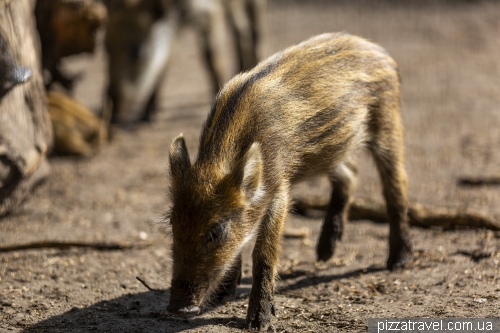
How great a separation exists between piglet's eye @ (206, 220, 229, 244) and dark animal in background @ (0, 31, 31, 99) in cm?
190

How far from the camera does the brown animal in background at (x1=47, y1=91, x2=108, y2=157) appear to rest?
779 centimetres

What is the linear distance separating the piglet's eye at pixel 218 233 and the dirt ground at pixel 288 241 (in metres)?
0.52

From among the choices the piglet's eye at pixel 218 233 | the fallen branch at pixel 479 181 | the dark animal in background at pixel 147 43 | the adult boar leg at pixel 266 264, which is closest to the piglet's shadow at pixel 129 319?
the adult boar leg at pixel 266 264

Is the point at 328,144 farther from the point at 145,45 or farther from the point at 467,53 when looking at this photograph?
the point at 467,53

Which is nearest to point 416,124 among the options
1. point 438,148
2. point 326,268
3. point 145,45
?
point 438,148

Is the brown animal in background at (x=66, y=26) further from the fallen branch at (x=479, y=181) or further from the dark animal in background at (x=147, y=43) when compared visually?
the fallen branch at (x=479, y=181)

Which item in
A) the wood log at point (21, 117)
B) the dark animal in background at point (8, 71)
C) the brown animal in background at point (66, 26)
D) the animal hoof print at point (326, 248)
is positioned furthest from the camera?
the brown animal in background at point (66, 26)

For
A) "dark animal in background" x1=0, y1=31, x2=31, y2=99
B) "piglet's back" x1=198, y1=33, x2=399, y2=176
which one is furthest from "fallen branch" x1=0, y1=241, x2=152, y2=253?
"piglet's back" x1=198, y1=33, x2=399, y2=176

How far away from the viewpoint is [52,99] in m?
7.81

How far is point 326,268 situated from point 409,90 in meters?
5.73

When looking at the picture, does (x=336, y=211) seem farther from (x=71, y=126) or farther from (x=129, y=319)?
(x=71, y=126)

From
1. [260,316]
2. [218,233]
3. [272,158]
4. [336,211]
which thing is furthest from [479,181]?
[218,233]

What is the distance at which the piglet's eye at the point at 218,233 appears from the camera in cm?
379

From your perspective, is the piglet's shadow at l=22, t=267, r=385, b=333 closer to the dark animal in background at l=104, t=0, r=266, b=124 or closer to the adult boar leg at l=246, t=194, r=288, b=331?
the adult boar leg at l=246, t=194, r=288, b=331
